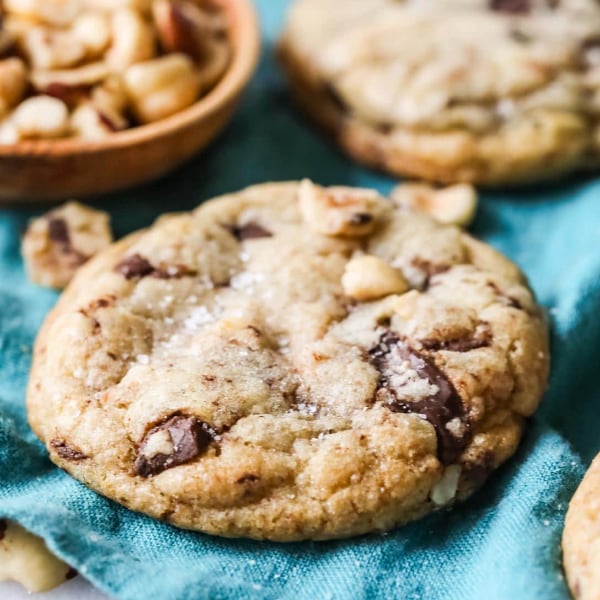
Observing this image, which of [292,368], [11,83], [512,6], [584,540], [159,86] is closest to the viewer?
[584,540]

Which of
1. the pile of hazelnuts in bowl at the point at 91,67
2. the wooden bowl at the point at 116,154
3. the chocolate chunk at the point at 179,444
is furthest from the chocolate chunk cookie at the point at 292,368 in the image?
the pile of hazelnuts in bowl at the point at 91,67

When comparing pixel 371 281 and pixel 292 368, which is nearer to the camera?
pixel 292 368

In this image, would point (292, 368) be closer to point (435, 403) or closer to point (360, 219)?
point (435, 403)

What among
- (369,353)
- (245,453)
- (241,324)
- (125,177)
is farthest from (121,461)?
(125,177)

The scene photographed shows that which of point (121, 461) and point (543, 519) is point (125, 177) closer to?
point (121, 461)

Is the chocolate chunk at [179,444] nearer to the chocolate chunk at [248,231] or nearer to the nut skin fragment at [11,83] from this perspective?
the chocolate chunk at [248,231]

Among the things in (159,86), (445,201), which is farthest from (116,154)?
(445,201)
